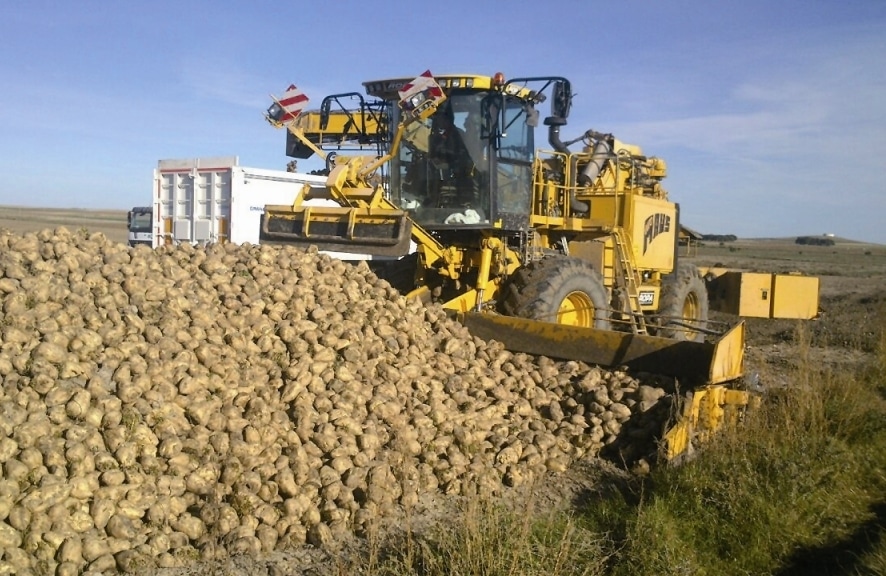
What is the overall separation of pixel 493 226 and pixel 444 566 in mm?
4725

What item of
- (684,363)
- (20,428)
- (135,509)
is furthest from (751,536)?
(20,428)

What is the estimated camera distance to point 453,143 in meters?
8.46

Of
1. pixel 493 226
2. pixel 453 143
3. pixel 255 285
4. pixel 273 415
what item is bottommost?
pixel 273 415

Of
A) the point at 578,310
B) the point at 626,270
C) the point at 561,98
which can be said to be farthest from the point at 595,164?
the point at 578,310

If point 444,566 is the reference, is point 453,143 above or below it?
above

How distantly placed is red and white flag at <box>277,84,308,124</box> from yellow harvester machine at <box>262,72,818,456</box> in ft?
0.05

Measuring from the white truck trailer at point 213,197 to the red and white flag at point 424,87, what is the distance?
7246 millimetres

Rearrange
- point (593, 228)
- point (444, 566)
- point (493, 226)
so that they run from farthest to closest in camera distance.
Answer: point (593, 228), point (493, 226), point (444, 566)

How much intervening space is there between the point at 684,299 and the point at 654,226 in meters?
1.38

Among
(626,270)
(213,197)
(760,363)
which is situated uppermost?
(213,197)

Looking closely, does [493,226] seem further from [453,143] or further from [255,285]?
[255,285]

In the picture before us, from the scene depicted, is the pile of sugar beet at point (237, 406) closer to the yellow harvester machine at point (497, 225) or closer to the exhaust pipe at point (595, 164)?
the yellow harvester machine at point (497, 225)

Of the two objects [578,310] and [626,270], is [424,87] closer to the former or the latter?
[578,310]

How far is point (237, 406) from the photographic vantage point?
5090 millimetres
